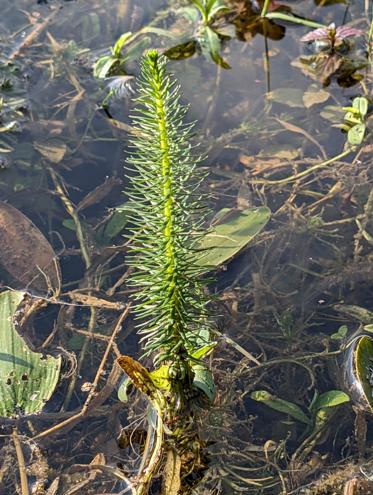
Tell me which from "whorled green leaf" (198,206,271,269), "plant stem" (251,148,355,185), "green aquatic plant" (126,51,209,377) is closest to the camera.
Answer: "green aquatic plant" (126,51,209,377)

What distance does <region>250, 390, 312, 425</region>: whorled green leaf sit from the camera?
2686 mm

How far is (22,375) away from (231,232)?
1.16 m

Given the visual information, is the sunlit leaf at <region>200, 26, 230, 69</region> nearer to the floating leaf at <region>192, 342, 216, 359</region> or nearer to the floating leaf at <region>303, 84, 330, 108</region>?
the floating leaf at <region>303, 84, 330, 108</region>

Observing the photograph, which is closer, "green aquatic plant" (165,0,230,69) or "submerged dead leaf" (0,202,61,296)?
"submerged dead leaf" (0,202,61,296)

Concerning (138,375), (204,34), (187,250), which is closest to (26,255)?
(138,375)

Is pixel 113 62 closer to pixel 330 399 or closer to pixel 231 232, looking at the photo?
pixel 231 232

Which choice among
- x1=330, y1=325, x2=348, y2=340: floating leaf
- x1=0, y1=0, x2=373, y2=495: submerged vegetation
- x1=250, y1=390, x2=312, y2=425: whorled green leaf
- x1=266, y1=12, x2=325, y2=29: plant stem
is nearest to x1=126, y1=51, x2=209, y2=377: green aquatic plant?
x1=0, y1=0, x2=373, y2=495: submerged vegetation

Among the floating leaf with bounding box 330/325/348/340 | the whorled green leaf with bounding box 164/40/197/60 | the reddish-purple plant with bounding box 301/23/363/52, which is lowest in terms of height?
the floating leaf with bounding box 330/325/348/340

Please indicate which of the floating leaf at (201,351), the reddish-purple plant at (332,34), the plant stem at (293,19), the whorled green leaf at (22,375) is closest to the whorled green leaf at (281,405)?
the floating leaf at (201,351)

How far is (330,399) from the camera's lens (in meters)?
2.68

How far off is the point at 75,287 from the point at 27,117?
124cm

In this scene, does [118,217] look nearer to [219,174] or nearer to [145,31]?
[219,174]

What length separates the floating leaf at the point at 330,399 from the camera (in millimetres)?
2660

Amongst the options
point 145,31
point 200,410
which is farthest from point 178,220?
point 145,31
